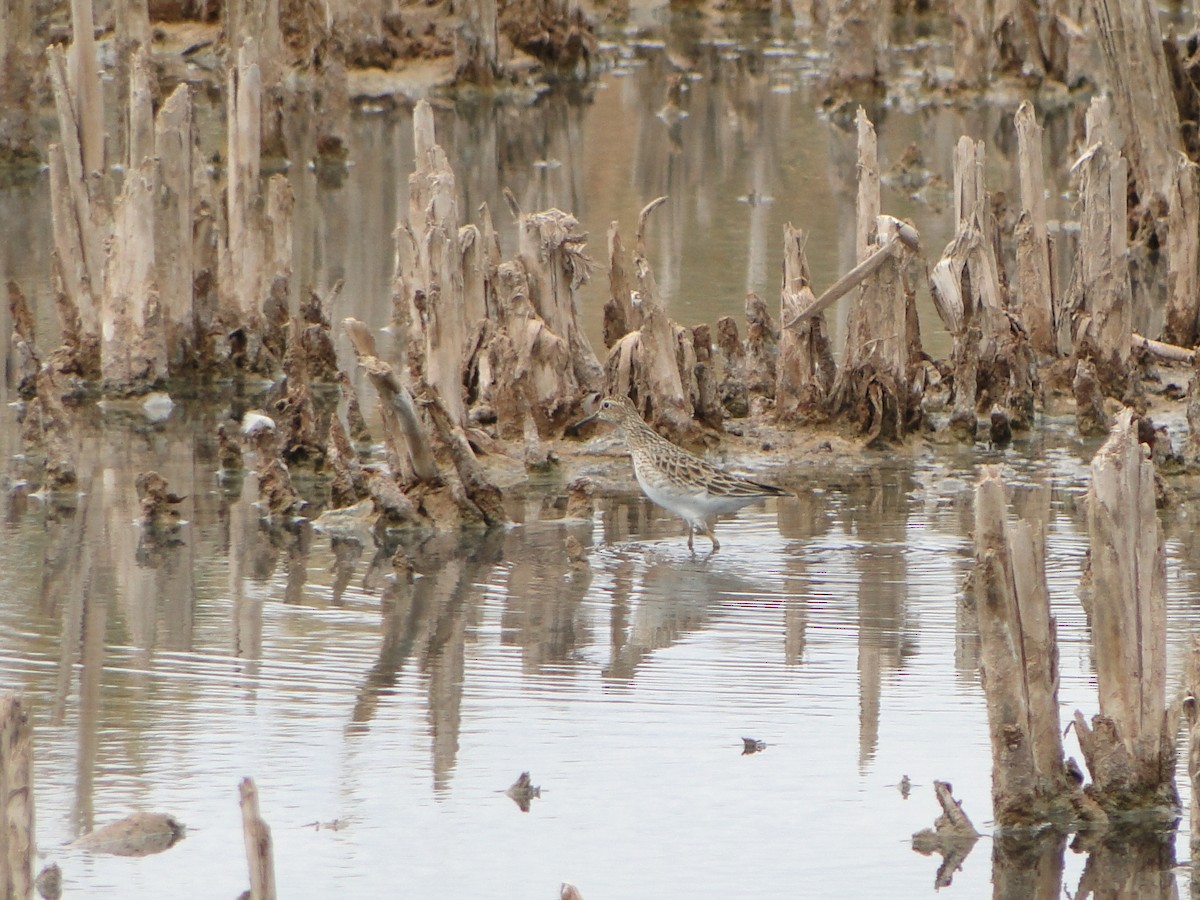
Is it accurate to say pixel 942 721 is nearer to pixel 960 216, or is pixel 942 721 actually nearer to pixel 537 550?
pixel 537 550

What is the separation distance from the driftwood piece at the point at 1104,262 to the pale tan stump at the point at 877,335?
1.22 metres

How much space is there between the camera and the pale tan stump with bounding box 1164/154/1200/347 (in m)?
13.8

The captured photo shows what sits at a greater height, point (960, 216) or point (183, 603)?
point (960, 216)

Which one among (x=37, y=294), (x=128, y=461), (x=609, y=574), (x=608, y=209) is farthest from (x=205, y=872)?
(x=608, y=209)

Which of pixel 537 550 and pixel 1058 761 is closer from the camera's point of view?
pixel 1058 761

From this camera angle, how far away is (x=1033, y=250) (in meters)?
12.9

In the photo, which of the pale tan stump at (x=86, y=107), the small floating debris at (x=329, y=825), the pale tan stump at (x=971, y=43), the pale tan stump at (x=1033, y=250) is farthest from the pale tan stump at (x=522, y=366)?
the pale tan stump at (x=971, y=43)

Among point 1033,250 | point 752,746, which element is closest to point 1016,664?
point 752,746

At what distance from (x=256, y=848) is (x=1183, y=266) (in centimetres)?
1043

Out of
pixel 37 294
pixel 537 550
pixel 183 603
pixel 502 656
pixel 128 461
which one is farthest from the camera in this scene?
pixel 37 294

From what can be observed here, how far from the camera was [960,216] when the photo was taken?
1226 centimetres

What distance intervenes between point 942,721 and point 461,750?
1.70 m

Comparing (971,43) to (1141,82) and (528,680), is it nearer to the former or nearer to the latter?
(1141,82)

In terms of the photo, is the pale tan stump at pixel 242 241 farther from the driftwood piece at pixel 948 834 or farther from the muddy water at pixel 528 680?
the driftwood piece at pixel 948 834
